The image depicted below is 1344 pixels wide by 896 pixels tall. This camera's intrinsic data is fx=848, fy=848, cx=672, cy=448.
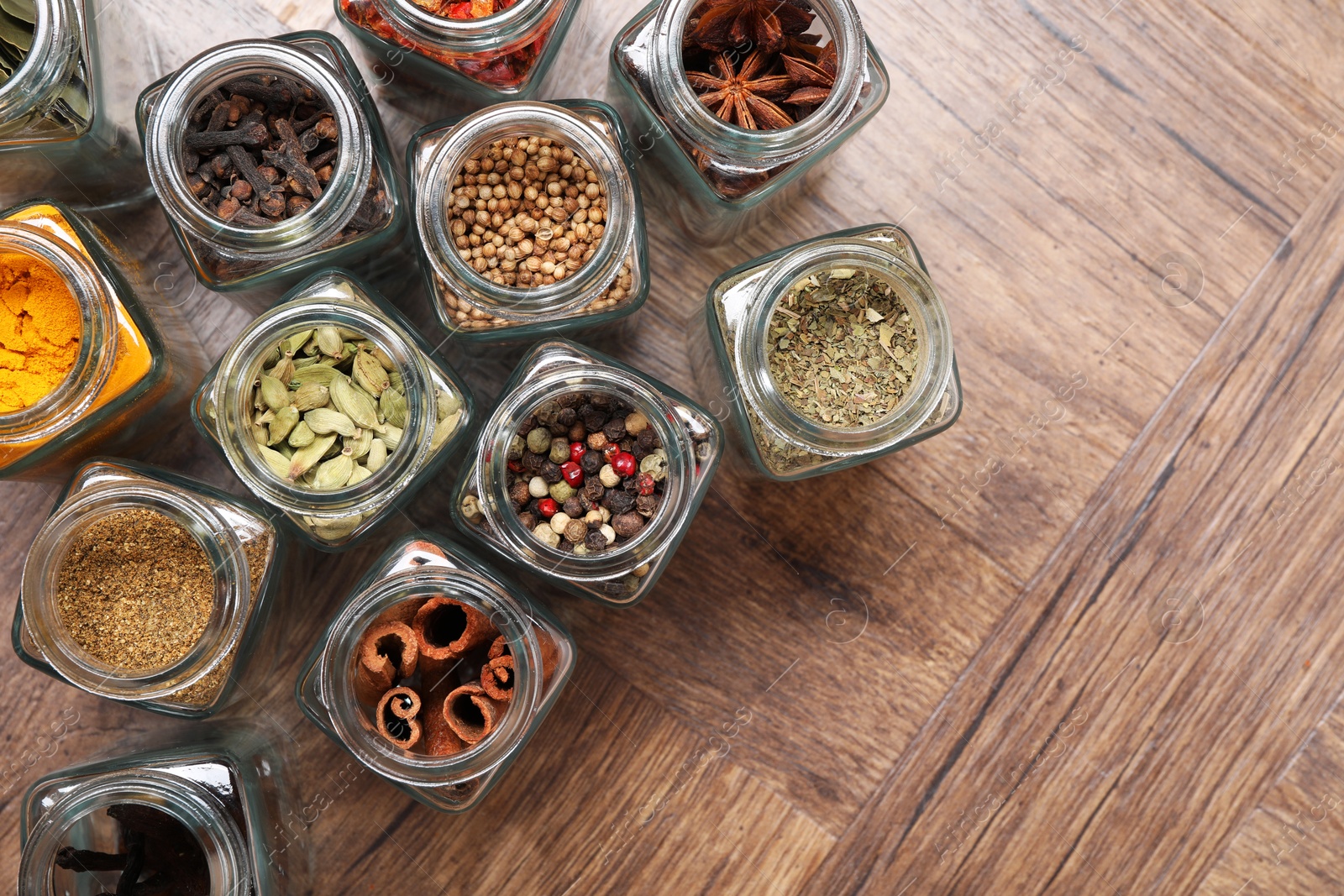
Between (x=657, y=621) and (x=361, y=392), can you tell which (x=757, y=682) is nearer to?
(x=657, y=621)

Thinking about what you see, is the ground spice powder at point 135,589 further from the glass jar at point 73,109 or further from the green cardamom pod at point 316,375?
the glass jar at point 73,109

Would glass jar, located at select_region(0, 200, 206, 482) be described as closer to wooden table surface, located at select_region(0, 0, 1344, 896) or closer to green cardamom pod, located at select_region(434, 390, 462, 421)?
wooden table surface, located at select_region(0, 0, 1344, 896)

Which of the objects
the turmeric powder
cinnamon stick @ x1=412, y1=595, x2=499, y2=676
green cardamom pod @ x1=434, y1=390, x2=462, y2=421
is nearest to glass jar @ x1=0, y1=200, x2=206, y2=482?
the turmeric powder

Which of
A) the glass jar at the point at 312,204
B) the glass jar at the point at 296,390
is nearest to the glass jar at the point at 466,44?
the glass jar at the point at 312,204

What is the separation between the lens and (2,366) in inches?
39.4

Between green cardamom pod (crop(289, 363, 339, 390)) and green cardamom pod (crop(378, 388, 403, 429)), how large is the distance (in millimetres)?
63

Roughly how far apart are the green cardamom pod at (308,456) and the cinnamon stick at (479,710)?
0.32m

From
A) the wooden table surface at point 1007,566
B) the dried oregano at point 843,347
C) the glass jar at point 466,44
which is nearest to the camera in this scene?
the glass jar at point 466,44

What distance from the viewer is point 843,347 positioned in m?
1.09

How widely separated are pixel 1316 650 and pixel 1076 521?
439 mm

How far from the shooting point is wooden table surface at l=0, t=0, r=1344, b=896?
1.23 meters

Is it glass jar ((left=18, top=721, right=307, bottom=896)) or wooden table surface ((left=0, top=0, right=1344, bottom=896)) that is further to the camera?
wooden table surface ((left=0, top=0, right=1344, bottom=896))

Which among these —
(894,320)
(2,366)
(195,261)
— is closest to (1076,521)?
(894,320)

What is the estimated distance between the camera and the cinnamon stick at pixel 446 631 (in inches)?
40.0
